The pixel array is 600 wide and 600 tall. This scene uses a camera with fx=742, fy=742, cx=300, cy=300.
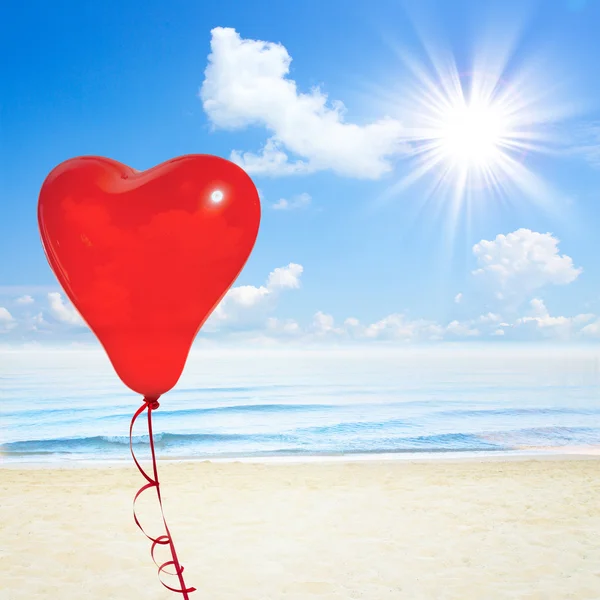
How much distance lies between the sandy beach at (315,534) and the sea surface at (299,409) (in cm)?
310

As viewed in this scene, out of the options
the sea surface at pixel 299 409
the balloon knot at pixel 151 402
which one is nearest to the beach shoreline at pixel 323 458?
the sea surface at pixel 299 409

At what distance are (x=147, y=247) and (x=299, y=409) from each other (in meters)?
16.6

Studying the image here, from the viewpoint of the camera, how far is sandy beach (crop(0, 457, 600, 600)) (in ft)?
14.6

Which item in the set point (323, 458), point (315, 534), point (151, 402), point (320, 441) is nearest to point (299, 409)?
point (320, 441)

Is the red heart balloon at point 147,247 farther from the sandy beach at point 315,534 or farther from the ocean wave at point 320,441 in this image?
the ocean wave at point 320,441

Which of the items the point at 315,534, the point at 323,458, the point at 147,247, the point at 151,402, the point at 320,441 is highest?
the point at 147,247

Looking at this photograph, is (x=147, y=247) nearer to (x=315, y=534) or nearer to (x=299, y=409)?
(x=315, y=534)

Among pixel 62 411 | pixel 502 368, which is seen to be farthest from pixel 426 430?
pixel 502 368

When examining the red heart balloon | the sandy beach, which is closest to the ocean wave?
the sandy beach

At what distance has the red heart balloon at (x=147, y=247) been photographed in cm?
296

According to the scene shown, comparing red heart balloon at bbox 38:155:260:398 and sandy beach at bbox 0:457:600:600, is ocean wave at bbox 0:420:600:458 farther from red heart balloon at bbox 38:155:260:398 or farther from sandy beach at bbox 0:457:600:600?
red heart balloon at bbox 38:155:260:398

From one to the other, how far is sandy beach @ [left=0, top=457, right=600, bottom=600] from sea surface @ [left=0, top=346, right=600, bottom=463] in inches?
122

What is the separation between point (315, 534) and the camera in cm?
557

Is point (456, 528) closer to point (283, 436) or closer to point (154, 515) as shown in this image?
point (154, 515)
